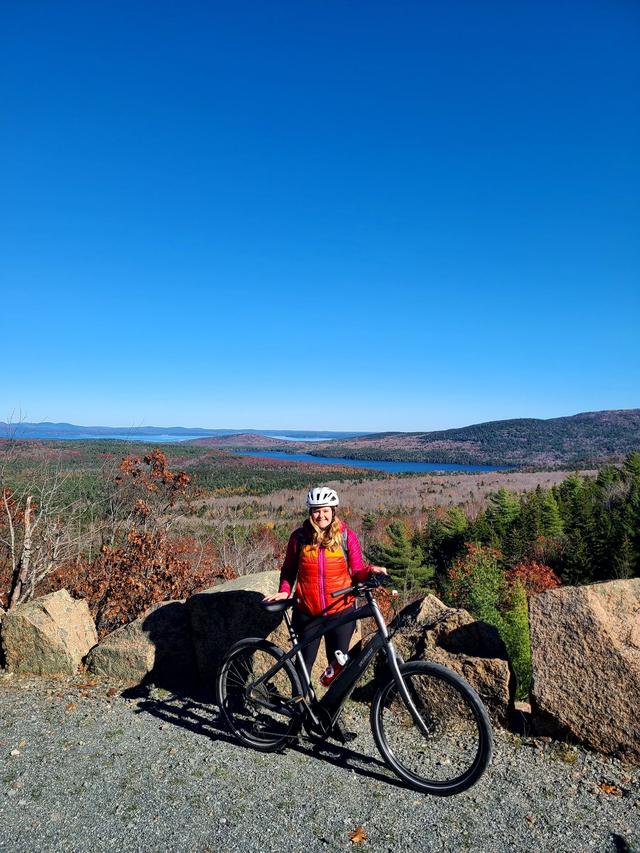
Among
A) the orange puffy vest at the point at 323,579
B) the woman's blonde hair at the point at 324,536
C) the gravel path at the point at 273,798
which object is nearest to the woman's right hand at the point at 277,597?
the orange puffy vest at the point at 323,579

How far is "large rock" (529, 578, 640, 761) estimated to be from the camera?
15.0 ft

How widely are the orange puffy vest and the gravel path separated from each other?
135cm

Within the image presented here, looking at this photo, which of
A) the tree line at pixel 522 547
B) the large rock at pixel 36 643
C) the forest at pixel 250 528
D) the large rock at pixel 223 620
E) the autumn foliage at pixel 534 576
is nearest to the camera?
the large rock at pixel 223 620

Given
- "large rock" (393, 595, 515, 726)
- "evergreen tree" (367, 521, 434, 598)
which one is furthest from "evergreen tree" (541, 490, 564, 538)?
"large rock" (393, 595, 515, 726)

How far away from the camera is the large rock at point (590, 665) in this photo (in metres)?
4.56

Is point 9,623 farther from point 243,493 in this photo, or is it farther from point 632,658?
point 243,493

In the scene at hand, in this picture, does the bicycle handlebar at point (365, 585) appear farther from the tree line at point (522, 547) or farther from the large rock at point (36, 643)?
the tree line at point (522, 547)

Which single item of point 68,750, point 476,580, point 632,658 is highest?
point 632,658

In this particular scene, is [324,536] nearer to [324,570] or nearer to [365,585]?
[324,570]

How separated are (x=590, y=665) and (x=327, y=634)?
7.53 ft

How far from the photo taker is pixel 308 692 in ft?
15.9

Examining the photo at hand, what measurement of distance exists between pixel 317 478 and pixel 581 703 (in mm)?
107478

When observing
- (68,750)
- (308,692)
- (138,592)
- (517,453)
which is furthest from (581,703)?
(517,453)

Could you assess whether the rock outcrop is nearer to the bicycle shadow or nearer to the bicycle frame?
the bicycle shadow
